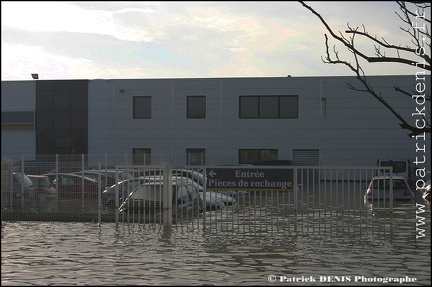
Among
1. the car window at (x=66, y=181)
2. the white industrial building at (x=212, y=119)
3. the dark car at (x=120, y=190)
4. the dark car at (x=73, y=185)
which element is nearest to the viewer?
the dark car at (x=120, y=190)

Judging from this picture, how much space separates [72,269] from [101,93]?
40.6 m

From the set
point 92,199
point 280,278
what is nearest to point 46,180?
point 92,199

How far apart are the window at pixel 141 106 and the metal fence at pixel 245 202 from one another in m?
30.8

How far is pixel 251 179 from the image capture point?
1727cm

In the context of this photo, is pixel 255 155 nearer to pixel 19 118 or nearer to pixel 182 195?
pixel 19 118

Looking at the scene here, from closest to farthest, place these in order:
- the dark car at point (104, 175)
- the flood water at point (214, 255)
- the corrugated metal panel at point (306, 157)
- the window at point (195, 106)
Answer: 1. the flood water at point (214, 255)
2. the dark car at point (104, 175)
3. the corrugated metal panel at point (306, 157)
4. the window at point (195, 106)

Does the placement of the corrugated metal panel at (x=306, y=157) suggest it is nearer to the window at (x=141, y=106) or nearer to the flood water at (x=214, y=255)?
the window at (x=141, y=106)

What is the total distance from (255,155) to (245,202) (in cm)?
3245

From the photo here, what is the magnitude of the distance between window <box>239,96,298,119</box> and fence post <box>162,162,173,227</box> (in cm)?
3205

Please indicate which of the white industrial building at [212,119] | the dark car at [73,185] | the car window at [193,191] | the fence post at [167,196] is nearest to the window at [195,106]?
the white industrial building at [212,119]

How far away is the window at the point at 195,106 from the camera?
50750 millimetres

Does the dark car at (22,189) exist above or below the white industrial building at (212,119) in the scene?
below

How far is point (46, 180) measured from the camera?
22.2 m

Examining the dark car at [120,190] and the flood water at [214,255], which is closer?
the flood water at [214,255]
